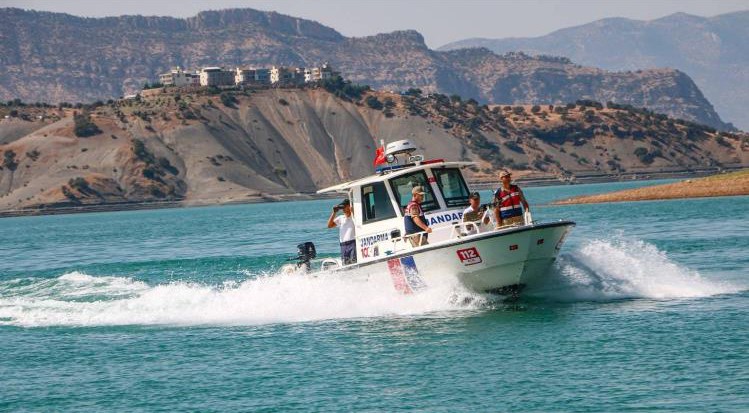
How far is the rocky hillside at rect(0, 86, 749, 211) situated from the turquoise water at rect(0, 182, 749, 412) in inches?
4996

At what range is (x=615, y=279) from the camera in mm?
24984

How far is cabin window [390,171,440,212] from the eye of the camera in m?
24.5

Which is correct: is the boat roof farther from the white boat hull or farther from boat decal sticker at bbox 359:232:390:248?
the white boat hull

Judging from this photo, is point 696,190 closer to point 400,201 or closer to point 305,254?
point 305,254

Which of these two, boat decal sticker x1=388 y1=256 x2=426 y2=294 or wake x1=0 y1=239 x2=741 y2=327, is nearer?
boat decal sticker x1=388 y1=256 x2=426 y2=294

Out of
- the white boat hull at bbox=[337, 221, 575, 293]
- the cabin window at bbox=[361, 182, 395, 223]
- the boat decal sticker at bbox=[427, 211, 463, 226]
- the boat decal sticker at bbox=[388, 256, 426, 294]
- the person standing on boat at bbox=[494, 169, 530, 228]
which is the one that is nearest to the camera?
the white boat hull at bbox=[337, 221, 575, 293]

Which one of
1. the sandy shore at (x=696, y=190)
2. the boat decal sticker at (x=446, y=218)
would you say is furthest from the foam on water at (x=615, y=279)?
the sandy shore at (x=696, y=190)

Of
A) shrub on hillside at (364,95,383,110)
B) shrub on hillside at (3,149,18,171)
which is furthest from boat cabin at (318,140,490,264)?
shrub on hillside at (364,95,383,110)

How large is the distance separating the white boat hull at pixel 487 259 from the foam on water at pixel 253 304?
13.6 inches

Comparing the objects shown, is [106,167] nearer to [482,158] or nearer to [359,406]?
[482,158]

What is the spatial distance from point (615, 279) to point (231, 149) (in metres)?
149

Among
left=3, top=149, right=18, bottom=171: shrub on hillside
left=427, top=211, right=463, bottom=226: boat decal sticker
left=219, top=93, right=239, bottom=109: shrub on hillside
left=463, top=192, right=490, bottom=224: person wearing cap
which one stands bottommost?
left=3, top=149, right=18, bottom=171: shrub on hillside

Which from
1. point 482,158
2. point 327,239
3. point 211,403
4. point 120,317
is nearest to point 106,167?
point 482,158

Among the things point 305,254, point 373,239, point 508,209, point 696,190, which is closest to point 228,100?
point 696,190
